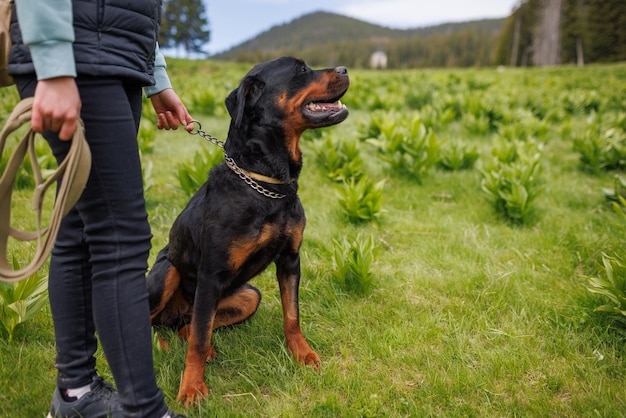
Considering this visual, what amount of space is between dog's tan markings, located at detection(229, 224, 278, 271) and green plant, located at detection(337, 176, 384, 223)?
6.61 ft

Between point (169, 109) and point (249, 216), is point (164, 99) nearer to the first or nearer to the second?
point (169, 109)

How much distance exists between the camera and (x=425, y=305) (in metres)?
3.13

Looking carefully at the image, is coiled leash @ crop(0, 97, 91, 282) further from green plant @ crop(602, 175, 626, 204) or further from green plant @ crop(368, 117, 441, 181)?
green plant @ crop(602, 175, 626, 204)

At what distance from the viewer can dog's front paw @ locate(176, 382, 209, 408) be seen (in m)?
2.22

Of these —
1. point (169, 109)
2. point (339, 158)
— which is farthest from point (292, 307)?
point (339, 158)

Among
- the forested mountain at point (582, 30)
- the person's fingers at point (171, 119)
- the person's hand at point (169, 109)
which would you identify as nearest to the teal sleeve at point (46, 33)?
the person's hand at point (169, 109)

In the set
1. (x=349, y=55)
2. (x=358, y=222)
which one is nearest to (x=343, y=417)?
(x=358, y=222)

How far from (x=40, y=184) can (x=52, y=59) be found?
0.50 metres

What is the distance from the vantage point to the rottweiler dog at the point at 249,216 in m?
2.29

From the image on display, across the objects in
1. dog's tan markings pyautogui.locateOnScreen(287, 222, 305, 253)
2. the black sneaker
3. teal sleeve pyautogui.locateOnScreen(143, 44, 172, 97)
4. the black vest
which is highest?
the black vest

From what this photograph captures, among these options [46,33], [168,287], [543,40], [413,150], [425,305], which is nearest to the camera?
[46,33]

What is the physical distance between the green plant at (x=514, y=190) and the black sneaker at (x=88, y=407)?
370 centimetres

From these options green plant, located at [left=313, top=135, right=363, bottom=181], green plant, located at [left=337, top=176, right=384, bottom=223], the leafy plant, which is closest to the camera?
green plant, located at [left=337, top=176, right=384, bottom=223]

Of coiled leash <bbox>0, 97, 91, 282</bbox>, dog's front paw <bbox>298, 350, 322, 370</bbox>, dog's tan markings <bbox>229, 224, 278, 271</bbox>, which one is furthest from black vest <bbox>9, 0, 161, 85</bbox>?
dog's front paw <bbox>298, 350, 322, 370</bbox>
